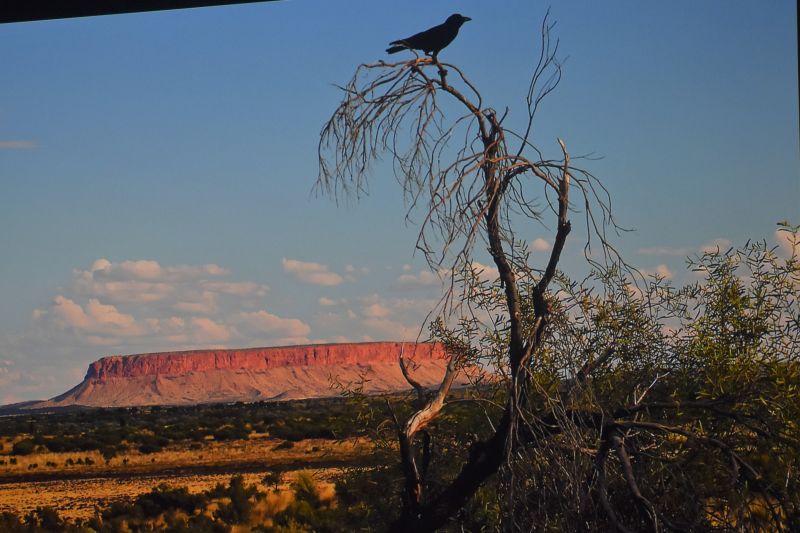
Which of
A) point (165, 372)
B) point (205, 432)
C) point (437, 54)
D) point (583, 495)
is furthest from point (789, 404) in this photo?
point (165, 372)

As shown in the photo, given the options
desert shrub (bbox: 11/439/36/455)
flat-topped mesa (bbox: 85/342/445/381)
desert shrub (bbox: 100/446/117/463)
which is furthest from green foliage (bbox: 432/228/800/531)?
flat-topped mesa (bbox: 85/342/445/381)

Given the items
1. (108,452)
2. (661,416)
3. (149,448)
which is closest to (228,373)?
(149,448)

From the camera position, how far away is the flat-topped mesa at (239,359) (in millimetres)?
156875

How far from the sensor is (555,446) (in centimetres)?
526

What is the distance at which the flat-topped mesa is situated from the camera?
157 m

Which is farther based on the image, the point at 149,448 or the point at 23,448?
the point at 23,448

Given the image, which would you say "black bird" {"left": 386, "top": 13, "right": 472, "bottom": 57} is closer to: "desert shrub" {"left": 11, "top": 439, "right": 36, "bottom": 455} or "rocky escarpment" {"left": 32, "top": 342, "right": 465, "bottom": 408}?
"desert shrub" {"left": 11, "top": 439, "right": 36, "bottom": 455}

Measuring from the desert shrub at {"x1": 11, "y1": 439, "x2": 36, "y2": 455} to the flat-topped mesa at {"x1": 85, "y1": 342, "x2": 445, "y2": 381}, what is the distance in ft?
376

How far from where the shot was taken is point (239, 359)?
160125mm

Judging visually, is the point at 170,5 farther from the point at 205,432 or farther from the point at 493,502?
the point at 205,432

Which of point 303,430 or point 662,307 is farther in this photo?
point 303,430

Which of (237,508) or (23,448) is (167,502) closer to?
(237,508)

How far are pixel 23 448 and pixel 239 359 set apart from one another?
12135cm

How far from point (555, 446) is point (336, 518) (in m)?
11.3
